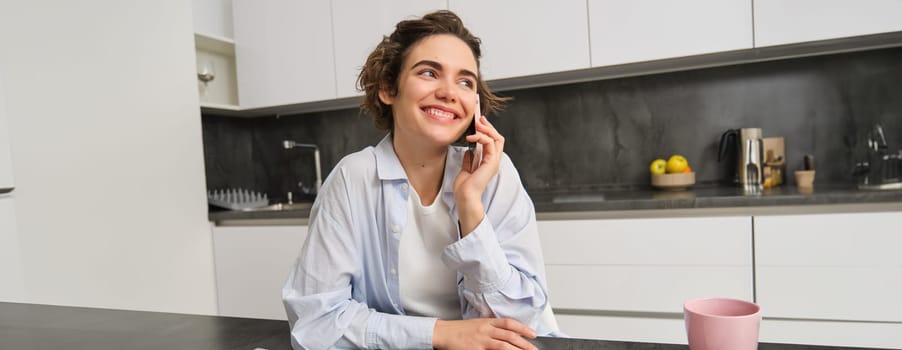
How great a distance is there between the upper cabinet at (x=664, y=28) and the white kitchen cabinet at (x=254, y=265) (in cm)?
149

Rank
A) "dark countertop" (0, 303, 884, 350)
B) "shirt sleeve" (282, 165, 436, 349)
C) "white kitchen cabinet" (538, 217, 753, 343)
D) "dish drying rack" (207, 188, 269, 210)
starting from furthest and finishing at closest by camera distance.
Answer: "dish drying rack" (207, 188, 269, 210), "white kitchen cabinet" (538, 217, 753, 343), "shirt sleeve" (282, 165, 436, 349), "dark countertop" (0, 303, 884, 350)

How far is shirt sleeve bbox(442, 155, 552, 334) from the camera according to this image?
0.93 metres

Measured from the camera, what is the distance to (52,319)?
2.59ft

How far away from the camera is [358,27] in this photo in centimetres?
249

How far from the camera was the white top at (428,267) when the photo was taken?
1.06m

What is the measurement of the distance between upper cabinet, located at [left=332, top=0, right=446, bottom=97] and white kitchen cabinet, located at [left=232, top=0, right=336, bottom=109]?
0.15 feet

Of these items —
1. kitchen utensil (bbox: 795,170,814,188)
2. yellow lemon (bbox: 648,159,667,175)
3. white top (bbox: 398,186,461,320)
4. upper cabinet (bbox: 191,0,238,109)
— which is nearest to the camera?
white top (bbox: 398,186,461,320)

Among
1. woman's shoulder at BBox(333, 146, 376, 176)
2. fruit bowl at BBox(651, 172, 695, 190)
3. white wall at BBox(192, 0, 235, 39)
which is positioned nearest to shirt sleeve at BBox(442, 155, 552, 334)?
woman's shoulder at BBox(333, 146, 376, 176)

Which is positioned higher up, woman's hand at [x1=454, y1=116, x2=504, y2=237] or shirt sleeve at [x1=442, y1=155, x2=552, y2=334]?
woman's hand at [x1=454, y1=116, x2=504, y2=237]

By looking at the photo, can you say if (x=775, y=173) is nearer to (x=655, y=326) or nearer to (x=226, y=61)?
(x=655, y=326)

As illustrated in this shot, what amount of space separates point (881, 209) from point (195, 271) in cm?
261

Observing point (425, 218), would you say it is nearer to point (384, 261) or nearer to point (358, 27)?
point (384, 261)

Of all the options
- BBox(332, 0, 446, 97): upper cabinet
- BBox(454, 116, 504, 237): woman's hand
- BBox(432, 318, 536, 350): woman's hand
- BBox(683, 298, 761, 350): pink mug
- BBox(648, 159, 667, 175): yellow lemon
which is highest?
BBox(332, 0, 446, 97): upper cabinet

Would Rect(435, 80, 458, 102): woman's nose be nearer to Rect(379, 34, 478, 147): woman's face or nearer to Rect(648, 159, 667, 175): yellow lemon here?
Rect(379, 34, 478, 147): woman's face
